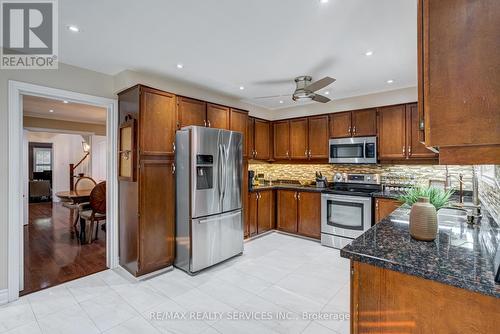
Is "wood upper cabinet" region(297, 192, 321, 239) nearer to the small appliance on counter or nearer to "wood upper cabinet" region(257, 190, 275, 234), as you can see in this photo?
the small appliance on counter

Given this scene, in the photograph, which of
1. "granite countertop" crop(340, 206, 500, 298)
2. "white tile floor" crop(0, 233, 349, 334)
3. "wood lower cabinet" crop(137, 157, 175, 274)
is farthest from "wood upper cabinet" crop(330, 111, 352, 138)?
"wood lower cabinet" crop(137, 157, 175, 274)

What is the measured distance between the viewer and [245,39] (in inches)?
93.7

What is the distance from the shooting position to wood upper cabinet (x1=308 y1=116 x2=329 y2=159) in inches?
178

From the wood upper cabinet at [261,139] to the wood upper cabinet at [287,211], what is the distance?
820 millimetres

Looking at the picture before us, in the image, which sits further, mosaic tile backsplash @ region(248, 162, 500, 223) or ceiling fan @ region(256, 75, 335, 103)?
mosaic tile backsplash @ region(248, 162, 500, 223)

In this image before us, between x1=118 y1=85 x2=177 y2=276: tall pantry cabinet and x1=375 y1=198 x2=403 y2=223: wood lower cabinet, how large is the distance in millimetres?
2981

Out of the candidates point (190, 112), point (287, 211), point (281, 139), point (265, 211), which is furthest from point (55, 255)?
point (281, 139)

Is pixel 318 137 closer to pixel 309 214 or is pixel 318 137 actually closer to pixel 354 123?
pixel 354 123

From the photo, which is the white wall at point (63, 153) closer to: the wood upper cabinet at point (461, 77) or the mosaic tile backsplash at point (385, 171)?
the mosaic tile backsplash at point (385, 171)

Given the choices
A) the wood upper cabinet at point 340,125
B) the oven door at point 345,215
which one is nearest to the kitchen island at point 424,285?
the oven door at point 345,215

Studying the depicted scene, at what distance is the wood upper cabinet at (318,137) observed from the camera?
4531 millimetres

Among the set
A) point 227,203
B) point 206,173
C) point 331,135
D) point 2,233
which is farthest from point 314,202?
point 2,233

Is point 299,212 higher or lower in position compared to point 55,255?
higher

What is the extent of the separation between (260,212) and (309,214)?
0.90 meters
